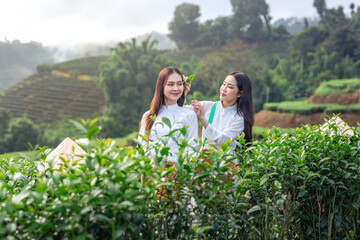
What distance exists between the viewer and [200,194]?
51.8 inches

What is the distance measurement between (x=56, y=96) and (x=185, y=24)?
18.8 m

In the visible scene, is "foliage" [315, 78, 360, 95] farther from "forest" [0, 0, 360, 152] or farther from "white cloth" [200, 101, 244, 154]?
"white cloth" [200, 101, 244, 154]

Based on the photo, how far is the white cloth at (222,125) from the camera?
206 centimetres

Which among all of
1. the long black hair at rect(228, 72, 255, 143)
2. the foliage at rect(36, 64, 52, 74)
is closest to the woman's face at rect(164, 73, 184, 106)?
the long black hair at rect(228, 72, 255, 143)

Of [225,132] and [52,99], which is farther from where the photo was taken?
[52,99]

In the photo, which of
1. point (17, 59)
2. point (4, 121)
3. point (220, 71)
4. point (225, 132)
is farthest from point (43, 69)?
point (225, 132)

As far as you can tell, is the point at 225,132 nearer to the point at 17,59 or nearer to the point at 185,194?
the point at 185,194

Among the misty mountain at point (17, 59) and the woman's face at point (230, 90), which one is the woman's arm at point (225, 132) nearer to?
the woman's face at point (230, 90)

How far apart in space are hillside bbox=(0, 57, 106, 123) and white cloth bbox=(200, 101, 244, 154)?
85.8 feet

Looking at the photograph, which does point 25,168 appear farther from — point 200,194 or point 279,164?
point 279,164

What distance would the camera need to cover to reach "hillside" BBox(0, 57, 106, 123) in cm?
2827

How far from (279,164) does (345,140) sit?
51 cm

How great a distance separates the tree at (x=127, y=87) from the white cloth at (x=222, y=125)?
20.5 metres

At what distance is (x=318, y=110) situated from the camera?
707 inches
